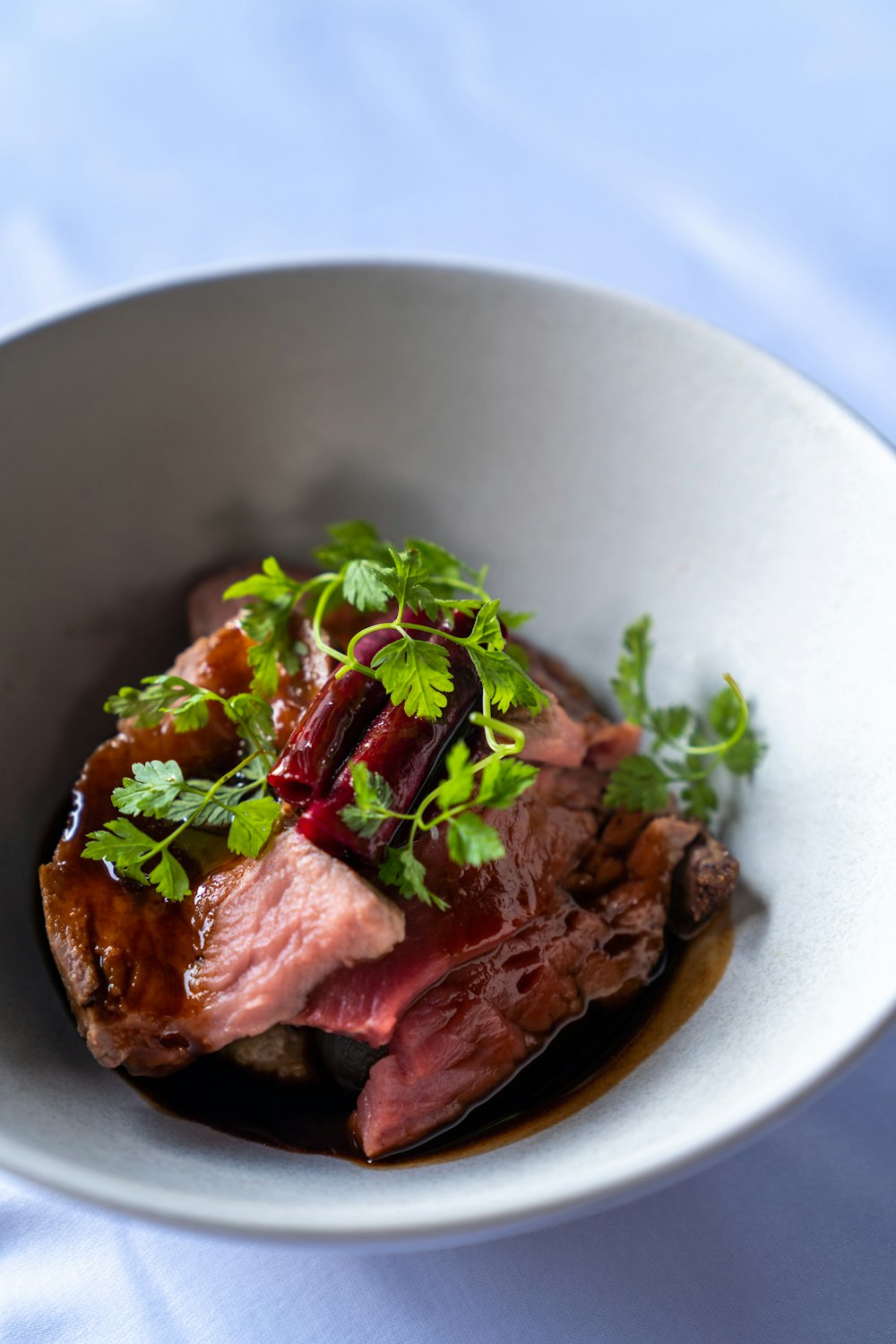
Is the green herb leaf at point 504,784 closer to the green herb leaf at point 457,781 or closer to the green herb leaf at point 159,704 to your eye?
the green herb leaf at point 457,781

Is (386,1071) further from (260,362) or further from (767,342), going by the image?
(767,342)

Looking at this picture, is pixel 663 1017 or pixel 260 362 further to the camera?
pixel 260 362

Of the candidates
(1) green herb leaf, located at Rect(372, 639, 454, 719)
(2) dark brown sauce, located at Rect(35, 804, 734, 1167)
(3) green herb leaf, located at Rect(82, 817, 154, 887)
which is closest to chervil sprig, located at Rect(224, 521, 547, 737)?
(1) green herb leaf, located at Rect(372, 639, 454, 719)

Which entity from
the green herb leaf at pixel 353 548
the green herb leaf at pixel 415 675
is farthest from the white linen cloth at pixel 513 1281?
the green herb leaf at pixel 353 548

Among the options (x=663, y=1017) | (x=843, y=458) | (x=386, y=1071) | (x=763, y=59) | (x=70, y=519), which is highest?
(x=763, y=59)

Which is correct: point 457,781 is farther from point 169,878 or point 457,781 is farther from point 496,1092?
point 496,1092

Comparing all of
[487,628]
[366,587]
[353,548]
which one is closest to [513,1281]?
[487,628]

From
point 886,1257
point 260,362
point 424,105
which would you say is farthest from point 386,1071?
point 424,105

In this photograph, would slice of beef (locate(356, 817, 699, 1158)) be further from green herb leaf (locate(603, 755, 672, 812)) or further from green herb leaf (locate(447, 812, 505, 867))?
green herb leaf (locate(447, 812, 505, 867))
